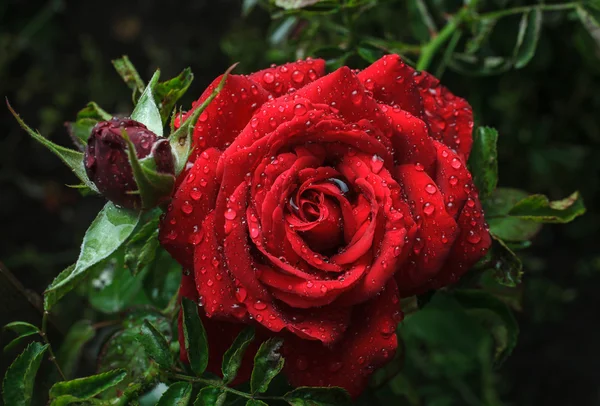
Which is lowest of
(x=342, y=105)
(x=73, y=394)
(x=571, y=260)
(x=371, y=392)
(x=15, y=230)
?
(x=571, y=260)

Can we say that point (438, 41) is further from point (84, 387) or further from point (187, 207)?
point (84, 387)

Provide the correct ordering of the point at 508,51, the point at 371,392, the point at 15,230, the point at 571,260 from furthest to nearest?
1. the point at 15,230
2. the point at 571,260
3. the point at 508,51
4. the point at 371,392

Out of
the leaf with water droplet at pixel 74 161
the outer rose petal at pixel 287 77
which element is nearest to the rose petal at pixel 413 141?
the outer rose petal at pixel 287 77

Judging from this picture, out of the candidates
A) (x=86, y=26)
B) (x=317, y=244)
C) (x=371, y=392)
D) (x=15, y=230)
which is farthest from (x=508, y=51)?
(x=15, y=230)

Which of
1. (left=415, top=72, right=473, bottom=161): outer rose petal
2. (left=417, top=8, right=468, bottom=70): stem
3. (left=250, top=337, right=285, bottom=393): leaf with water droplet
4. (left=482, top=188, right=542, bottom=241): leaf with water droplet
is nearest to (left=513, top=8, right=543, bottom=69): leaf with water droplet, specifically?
(left=417, top=8, right=468, bottom=70): stem

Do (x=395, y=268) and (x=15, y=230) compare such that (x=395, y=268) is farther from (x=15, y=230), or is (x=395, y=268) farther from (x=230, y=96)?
(x=15, y=230)

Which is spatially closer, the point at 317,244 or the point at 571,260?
the point at 317,244

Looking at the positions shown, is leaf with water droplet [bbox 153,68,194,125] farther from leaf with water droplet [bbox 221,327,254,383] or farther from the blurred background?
the blurred background
